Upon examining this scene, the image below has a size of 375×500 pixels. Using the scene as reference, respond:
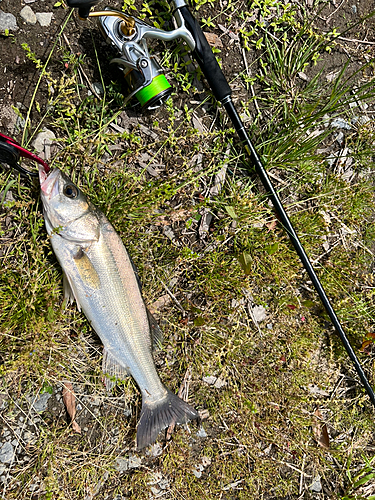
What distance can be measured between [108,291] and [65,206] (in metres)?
0.68

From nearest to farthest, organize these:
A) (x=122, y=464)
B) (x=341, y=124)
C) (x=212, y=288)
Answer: (x=122, y=464) < (x=212, y=288) < (x=341, y=124)

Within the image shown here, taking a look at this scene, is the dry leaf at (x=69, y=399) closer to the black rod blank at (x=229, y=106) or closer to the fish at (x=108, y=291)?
the fish at (x=108, y=291)

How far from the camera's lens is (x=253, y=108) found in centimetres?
351

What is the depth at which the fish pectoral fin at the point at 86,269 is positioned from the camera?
9.06 ft

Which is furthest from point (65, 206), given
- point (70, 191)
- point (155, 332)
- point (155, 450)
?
point (155, 450)

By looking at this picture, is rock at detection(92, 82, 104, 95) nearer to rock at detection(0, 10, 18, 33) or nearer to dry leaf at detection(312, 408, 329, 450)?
rock at detection(0, 10, 18, 33)

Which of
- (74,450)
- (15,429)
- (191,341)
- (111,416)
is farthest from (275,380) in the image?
(15,429)

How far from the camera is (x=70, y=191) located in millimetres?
2660

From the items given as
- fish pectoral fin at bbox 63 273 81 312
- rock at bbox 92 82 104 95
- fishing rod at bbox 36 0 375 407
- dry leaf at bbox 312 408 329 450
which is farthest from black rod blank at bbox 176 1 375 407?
fish pectoral fin at bbox 63 273 81 312

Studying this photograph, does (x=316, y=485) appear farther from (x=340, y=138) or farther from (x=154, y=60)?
(x=154, y=60)

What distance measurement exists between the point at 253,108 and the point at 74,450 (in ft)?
10.9

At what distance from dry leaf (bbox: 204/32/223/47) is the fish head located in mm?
1818

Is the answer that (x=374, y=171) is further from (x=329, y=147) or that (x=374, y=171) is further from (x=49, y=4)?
(x=49, y=4)

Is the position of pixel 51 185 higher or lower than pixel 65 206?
higher
